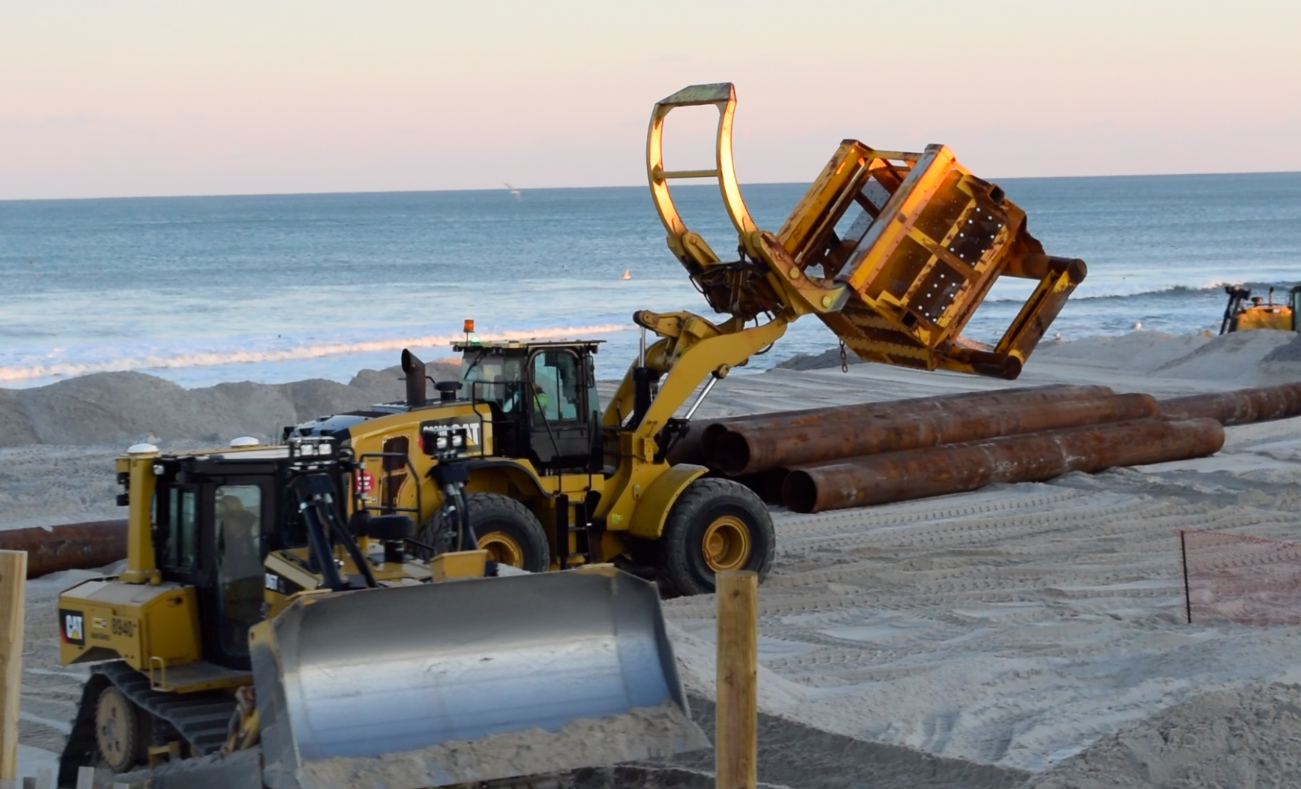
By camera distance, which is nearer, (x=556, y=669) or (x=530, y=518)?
(x=556, y=669)

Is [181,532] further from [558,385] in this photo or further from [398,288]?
[398,288]

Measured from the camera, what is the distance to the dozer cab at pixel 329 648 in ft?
21.5

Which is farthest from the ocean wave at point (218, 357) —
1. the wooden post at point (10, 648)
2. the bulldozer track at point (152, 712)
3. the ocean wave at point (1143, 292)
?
the wooden post at point (10, 648)

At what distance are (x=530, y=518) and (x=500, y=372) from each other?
127cm

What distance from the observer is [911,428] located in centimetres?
1739

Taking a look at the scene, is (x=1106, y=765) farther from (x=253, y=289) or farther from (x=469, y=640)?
(x=253, y=289)

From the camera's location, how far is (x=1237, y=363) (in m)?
28.8

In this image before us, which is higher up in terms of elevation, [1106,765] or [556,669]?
[556,669]

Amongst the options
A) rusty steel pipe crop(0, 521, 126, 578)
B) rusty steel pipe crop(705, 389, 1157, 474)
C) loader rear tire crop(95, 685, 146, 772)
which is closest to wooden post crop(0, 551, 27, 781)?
loader rear tire crop(95, 685, 146, 772)

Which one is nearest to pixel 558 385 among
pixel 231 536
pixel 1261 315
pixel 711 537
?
pixel 711 537

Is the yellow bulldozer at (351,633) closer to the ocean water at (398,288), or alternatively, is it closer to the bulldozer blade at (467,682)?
the bulldozer blade at (467,682)

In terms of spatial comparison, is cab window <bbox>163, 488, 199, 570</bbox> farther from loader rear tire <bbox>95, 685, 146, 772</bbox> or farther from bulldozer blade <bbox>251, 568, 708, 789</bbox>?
bulldozer blade <bbox>251, 568, 708, 789</bbox>

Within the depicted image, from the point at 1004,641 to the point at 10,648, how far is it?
6.54 m

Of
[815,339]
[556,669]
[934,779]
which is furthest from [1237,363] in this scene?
[556,669]
